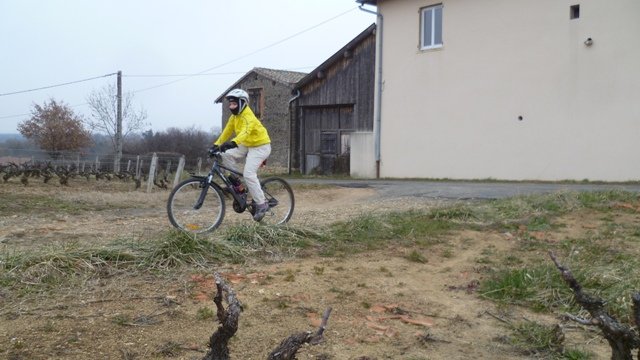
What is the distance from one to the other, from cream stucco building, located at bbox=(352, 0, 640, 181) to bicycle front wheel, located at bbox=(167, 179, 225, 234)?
37.2 ft

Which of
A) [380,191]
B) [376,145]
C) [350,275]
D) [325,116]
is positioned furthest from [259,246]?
[325,116]

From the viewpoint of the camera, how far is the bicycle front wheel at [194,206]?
235 inches

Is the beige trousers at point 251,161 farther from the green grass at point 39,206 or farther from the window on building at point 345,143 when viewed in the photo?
the window on building at point 345,143

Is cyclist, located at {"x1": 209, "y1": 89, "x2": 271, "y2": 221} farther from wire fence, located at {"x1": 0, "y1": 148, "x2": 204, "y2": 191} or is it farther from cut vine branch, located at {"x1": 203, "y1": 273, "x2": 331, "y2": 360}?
wire fence, located at {"x1": 0, "y1": 148, "x2": 204, "y2": 191}

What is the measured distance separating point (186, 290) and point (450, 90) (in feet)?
47.6

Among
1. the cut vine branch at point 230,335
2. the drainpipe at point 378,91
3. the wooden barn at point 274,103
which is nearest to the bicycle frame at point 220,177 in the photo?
the cut vine branch at point 230,335

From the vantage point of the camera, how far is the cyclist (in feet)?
19.8

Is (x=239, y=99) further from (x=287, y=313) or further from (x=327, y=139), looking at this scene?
(x=327, y=139)

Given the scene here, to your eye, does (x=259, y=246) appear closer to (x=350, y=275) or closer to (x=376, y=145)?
(x=350, y=275)

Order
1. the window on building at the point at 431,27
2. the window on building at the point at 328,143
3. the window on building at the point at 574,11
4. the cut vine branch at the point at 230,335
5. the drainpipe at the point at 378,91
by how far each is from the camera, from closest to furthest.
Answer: the cut vine branch at the point at 230,335, the window on building at the point at 574,11, the window on building at the point at 431,27, the drainpipe at the point at 378,91, the window on building at the point at 328,143

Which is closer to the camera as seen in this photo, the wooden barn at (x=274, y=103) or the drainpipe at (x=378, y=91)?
the drainpipe at (x=378, y=91)

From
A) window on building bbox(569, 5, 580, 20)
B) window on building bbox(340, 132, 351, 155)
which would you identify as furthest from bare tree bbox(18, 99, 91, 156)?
window on building bbox(569, 5, 580, 20)

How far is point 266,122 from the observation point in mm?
33094

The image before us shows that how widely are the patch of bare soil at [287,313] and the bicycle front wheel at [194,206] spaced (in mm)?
1353
